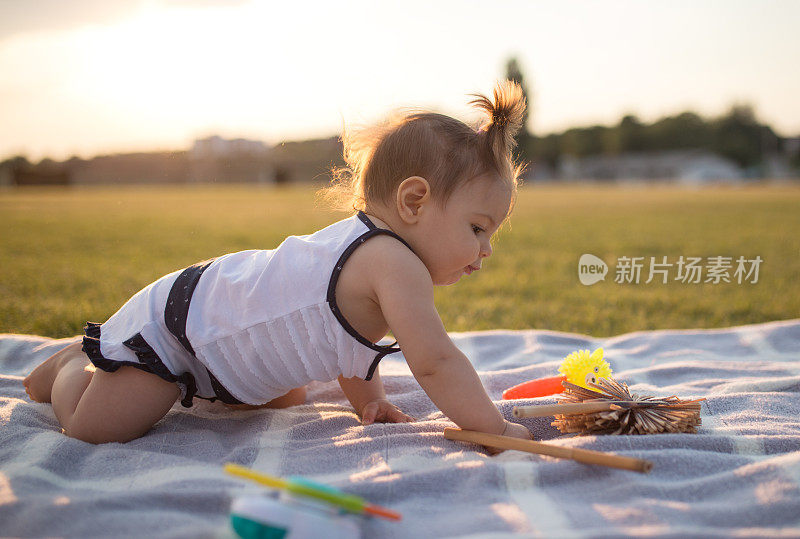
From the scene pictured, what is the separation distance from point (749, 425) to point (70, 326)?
216 centimetres

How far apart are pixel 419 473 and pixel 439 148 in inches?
24.5

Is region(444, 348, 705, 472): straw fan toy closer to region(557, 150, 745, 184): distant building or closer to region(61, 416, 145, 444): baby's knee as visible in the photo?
region(61, 416, 145, 444): baby's knee

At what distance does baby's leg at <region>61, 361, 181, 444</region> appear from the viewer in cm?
127

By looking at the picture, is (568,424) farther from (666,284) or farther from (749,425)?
(666,284)

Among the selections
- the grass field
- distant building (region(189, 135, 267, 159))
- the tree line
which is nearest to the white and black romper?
the grass field

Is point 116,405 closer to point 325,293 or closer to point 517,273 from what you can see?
point 325,293

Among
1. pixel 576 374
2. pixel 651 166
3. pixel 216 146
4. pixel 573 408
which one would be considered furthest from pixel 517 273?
pixel 651 166

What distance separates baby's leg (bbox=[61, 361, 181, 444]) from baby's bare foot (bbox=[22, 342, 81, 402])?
0.57ft

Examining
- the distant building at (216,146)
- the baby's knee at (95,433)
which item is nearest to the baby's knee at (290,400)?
the baby's knee at (95,433)

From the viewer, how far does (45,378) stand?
1522 millimetres

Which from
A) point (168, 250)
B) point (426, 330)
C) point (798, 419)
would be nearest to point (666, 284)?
point (798, 419)

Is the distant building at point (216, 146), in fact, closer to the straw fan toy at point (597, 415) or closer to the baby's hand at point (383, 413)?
the baby's hand at point (383, 413)

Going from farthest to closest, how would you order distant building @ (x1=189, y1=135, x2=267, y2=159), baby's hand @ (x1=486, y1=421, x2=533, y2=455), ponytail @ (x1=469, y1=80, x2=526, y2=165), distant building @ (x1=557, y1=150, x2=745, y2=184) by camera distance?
distant building @ (x1=557, y1=150, x2=745, y2=184) → distant building @ (x1=189, y1=135, x2=267, y2=159) → ponytail @ (x1=469, y1=80, x2=526, y2=165) → baby's hand @ (x1=486, y1=421, x2=533, y2=455)

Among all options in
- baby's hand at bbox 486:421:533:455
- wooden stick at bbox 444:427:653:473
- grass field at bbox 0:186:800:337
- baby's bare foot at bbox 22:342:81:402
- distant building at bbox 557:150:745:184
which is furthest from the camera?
distant building at bbox 557:150:745:184
